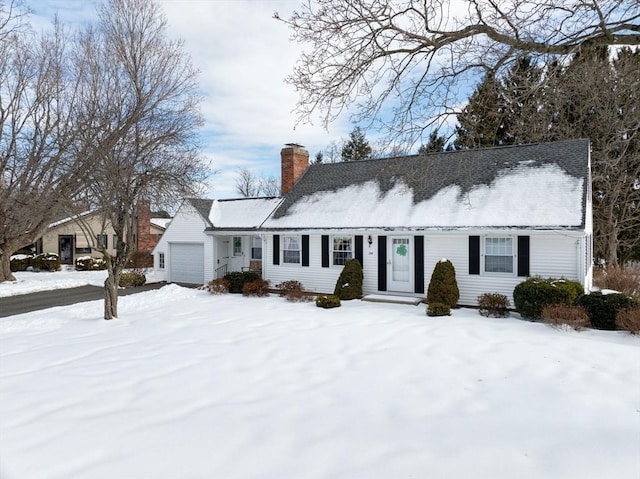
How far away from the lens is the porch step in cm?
1420

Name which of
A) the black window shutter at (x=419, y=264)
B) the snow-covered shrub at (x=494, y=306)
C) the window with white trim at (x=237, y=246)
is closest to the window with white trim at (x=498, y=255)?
the snow-covered shrub at (x=494, y=306)

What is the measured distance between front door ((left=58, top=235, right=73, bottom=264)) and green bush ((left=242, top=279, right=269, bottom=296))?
2367 cm

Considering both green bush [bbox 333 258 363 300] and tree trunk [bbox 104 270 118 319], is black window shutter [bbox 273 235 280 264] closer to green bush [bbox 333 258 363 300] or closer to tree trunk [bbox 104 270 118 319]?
green bush [bbox 333 258 363 300]

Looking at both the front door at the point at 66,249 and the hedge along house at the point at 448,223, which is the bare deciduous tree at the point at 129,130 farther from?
the front door at the point at 66,249

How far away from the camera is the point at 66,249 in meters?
33.5

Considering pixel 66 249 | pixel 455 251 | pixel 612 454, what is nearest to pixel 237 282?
pixel 455 251

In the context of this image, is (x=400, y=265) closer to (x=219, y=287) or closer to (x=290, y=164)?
(x=219, y=287)

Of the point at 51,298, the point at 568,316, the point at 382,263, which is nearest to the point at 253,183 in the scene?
the point at 51,298

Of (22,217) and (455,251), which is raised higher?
(22,217)

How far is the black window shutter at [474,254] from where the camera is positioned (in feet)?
45.1

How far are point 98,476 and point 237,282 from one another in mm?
13426

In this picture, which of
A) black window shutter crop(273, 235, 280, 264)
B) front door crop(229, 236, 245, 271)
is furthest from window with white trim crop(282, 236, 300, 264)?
front door crop(229, 236, 245, 271)

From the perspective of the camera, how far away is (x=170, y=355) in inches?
336

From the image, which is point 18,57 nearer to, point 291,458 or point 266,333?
point 266,333
